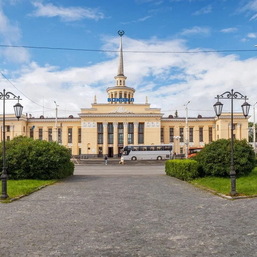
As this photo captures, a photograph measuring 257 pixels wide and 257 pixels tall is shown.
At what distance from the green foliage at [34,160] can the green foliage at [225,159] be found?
9.54 m

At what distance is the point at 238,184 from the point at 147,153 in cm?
4490

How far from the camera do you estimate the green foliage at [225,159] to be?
19444 mm

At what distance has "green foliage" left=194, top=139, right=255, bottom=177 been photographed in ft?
Result: 63.8

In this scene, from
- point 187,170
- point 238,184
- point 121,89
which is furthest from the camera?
point 121,89

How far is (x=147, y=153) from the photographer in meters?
61.4

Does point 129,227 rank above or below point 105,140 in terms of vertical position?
below

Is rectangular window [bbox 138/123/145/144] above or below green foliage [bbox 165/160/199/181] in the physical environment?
above

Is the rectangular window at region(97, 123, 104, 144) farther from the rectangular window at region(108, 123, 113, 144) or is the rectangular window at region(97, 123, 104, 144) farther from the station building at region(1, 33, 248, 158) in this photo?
the rectangular window at region(108, 123, 113, 144)

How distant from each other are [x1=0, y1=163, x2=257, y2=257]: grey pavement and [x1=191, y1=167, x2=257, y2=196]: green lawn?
184cm

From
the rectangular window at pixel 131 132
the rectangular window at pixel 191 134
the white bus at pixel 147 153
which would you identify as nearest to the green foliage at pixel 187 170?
the white bus at pixel 147 153

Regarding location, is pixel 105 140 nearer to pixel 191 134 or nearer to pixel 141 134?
pixel 141 134

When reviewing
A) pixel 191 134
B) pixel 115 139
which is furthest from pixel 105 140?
pixel 191 134

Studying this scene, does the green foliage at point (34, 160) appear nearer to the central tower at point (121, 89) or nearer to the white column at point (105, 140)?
the white column at point (105, 140)

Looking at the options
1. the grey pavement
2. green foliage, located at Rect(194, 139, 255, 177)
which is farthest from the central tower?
the grey pavement
